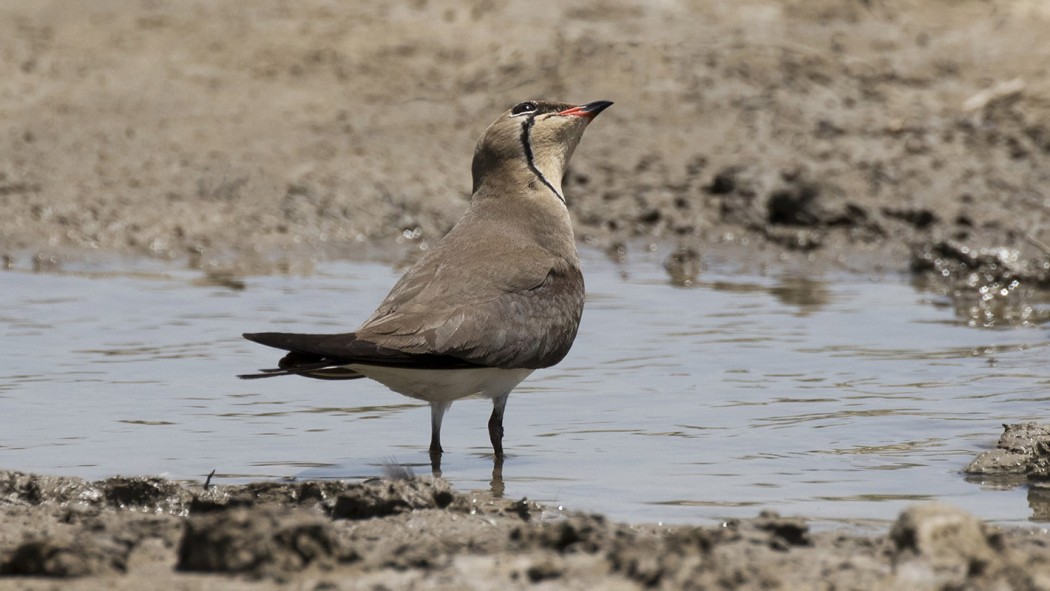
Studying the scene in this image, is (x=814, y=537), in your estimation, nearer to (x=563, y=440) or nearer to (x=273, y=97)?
(x=563, y=440)

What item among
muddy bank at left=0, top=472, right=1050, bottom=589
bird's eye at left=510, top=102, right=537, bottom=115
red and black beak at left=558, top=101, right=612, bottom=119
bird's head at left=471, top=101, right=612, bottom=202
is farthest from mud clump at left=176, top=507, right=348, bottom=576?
red and black beak at left=558, top=101, right=612, bottom=119

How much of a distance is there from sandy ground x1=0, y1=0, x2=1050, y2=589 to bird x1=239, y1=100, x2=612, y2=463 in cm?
329

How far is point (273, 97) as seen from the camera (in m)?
12.7

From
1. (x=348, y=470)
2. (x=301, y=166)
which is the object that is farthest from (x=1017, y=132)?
(x=348, y=470)

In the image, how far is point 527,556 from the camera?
4207mm

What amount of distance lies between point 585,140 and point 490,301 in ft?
20.9

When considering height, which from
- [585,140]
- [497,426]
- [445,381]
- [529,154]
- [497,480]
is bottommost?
[497,480]

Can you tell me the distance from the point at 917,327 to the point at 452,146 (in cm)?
441

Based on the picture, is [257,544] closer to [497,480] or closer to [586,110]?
[497,480]

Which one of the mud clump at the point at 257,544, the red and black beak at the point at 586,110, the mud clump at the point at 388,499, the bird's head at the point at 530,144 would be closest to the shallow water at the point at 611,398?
the mud clump at the point at 388,499

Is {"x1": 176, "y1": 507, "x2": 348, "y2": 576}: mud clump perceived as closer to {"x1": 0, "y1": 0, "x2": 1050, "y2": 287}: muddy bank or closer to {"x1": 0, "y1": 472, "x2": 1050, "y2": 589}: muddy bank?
{"x1": 0, "y1": 472, "x2": 1050, "y2": 589}: muddy bank

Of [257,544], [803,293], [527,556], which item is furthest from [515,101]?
[257,544]

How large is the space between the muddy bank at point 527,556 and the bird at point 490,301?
1150mm

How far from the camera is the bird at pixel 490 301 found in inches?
230
